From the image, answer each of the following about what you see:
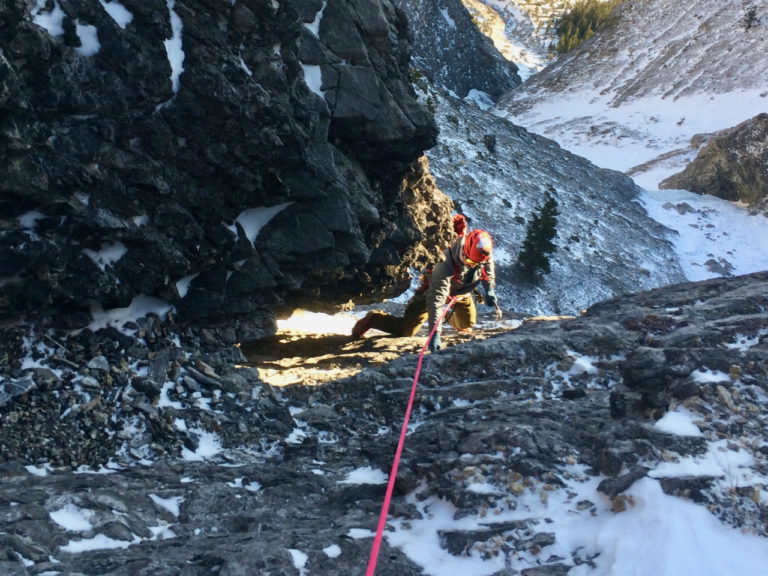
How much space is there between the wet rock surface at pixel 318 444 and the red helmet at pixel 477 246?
4.69 ft

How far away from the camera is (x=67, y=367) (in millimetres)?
5945

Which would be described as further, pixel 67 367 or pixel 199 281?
pixel 199 281

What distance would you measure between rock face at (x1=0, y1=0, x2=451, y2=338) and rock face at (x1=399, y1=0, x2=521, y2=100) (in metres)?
74.6

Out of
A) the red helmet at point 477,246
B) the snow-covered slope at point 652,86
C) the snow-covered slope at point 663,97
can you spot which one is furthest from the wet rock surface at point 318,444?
the snow-covered slope at point 652,86

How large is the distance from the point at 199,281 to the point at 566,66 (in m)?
80.8

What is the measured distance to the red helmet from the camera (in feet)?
29.0

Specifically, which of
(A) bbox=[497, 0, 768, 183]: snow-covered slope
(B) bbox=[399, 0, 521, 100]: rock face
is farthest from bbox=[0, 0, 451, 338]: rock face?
(B) bbox=[399, 0, 521, 100]: rock face

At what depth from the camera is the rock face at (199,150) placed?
5.67 m

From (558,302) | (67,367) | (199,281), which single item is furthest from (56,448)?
(558,302)

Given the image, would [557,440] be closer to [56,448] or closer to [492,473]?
[492,473]

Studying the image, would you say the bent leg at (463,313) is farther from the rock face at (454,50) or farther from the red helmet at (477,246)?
the rock face at (454,50)

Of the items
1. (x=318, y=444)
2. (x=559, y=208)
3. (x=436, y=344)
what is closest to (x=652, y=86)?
(x=559, y=208)

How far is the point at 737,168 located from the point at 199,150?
42036 millimetres

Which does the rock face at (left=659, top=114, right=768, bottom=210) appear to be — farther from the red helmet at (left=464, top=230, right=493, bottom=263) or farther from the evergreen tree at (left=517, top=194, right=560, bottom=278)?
the red helmet at (left=464, top=230, right=493, bottom=263)
